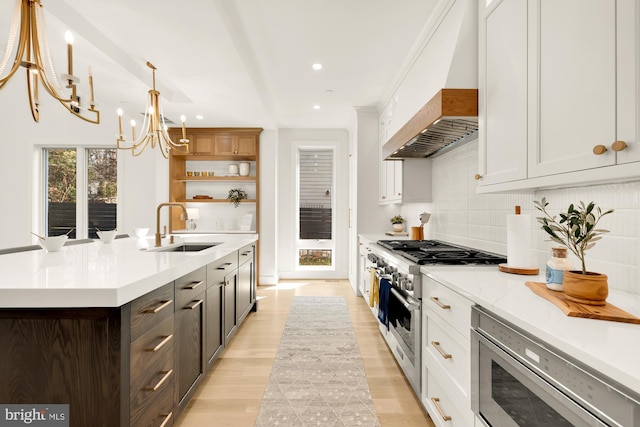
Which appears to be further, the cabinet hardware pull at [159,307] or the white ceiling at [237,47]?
the white ceiling at [237,47]

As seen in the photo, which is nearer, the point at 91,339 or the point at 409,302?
the point at 91,339

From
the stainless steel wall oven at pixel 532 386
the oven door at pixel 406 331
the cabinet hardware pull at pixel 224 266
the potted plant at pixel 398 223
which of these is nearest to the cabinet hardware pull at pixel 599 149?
the stainless steel wall oven at pixel 532 386

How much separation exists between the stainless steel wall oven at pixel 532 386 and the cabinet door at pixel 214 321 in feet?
5.41

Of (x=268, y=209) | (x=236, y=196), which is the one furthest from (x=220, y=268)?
(x=236, y=196)

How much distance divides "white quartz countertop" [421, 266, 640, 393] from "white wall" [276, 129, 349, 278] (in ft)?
13.6

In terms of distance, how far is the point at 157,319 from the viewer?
1469 mm

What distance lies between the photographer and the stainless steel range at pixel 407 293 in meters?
1.91

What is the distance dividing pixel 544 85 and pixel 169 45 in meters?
2.64

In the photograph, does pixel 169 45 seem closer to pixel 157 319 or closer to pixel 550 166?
pixel 157 319

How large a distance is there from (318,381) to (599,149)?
6.85ft

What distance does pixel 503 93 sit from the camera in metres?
1.61

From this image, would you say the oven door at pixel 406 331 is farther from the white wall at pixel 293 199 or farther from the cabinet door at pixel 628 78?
the white wall at pixel 293 199

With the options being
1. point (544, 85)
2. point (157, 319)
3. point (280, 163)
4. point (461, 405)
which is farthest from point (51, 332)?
point (280, 163)

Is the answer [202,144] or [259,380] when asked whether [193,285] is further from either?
[202,144]
